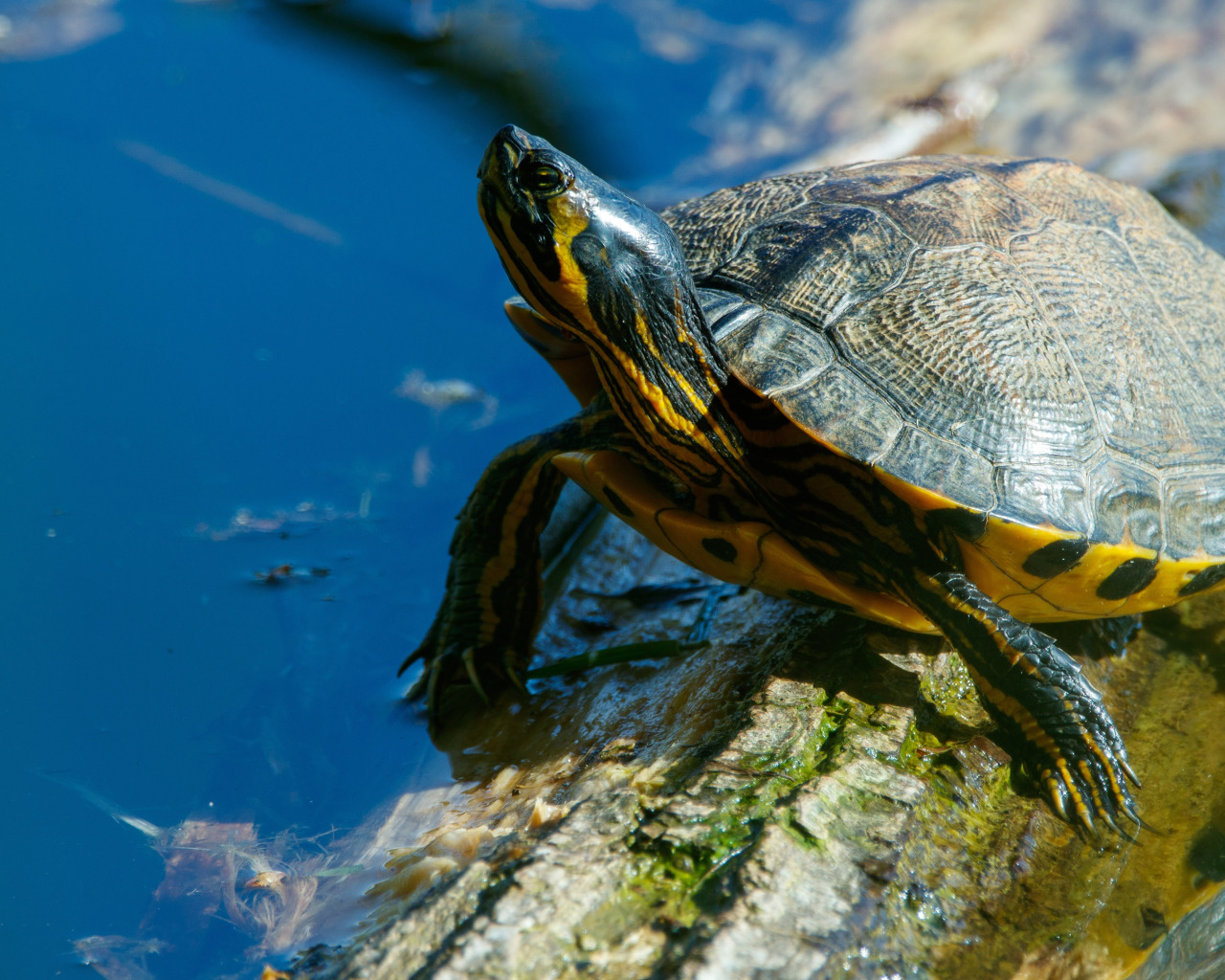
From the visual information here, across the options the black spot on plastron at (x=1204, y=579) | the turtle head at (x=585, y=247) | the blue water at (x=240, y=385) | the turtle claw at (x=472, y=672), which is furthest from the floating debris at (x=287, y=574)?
→ the black spot on plastron at (x=1204, y=579)

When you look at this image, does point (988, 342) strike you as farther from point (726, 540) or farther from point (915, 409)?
point (726, 540)

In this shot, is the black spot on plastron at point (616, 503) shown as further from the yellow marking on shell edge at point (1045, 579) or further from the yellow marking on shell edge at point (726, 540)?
the yellow marking on shell edge at point (1045, 579)

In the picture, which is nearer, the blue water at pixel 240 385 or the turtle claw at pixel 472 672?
the blue water at pixel 240 385

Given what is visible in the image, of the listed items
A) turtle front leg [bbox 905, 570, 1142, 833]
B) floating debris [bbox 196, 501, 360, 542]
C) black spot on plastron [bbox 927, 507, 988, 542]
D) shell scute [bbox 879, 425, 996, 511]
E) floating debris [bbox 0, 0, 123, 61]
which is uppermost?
floating debris [bbox 0, 0, 123, 61]

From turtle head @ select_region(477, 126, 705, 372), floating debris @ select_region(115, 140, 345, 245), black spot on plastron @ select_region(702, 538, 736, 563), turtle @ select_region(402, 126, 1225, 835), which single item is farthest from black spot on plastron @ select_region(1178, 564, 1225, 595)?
floating debris @ select_region(115, 140, 345, 245)

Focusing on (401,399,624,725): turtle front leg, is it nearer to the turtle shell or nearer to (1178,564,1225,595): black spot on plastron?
the turtle shell

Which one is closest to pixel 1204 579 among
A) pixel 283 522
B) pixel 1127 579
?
pixel 1127 579

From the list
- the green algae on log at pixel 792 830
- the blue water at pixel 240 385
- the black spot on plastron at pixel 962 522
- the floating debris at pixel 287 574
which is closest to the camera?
the green algae on log at pixel 792 830

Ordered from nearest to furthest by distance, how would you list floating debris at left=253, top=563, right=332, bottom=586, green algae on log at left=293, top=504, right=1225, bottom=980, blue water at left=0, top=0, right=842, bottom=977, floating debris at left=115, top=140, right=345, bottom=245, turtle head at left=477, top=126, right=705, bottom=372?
green algae on log at left=293, top=504, right=1225, bottom=980 < turtle head at left=477, top=126, right=705, bottom=372 < blue water at left=0, top=0, right=842, bottom=977 < floating debris at left=253, top=563, right=332, bottom=586 < floating debris at left=115, top=140, right=345, bottom=245
